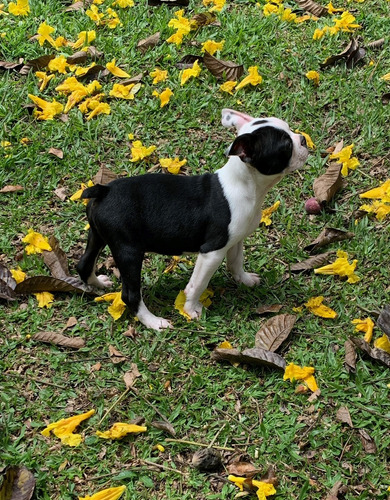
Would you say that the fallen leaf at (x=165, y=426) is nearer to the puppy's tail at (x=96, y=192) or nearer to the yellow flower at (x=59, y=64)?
the puppy's tail at (x=96, y=192)

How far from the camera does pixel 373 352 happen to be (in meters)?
4.39

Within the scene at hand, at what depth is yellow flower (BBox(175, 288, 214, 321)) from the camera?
486cm

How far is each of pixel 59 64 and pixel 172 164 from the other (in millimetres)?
1771

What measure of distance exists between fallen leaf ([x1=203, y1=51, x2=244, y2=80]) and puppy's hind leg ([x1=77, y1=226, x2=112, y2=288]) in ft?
8.20

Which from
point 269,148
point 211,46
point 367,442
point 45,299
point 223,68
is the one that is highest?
point 269,148

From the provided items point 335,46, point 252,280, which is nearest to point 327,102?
point 335,46

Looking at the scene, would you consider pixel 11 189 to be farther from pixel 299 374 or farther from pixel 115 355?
pixel 299 374

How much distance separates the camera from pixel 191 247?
15.3ft

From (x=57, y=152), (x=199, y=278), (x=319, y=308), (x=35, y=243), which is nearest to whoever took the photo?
(x=199, y=278)

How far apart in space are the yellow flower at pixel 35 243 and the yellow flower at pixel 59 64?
2124 mm

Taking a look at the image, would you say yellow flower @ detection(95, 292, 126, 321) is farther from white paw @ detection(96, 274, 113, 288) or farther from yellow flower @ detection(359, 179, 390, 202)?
yellow flower @ detection(359, 179, 390, 202)

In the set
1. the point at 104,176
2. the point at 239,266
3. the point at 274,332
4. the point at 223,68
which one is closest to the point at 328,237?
the point at 239,266

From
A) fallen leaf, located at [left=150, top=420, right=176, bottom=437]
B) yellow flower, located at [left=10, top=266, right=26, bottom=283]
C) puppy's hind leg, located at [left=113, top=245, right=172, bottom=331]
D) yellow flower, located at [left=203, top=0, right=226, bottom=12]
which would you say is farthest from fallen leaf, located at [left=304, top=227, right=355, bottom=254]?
yellow flower, located at [left=203, top=0, right=226, bottom=12]

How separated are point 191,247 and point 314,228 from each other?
3.95 ft
